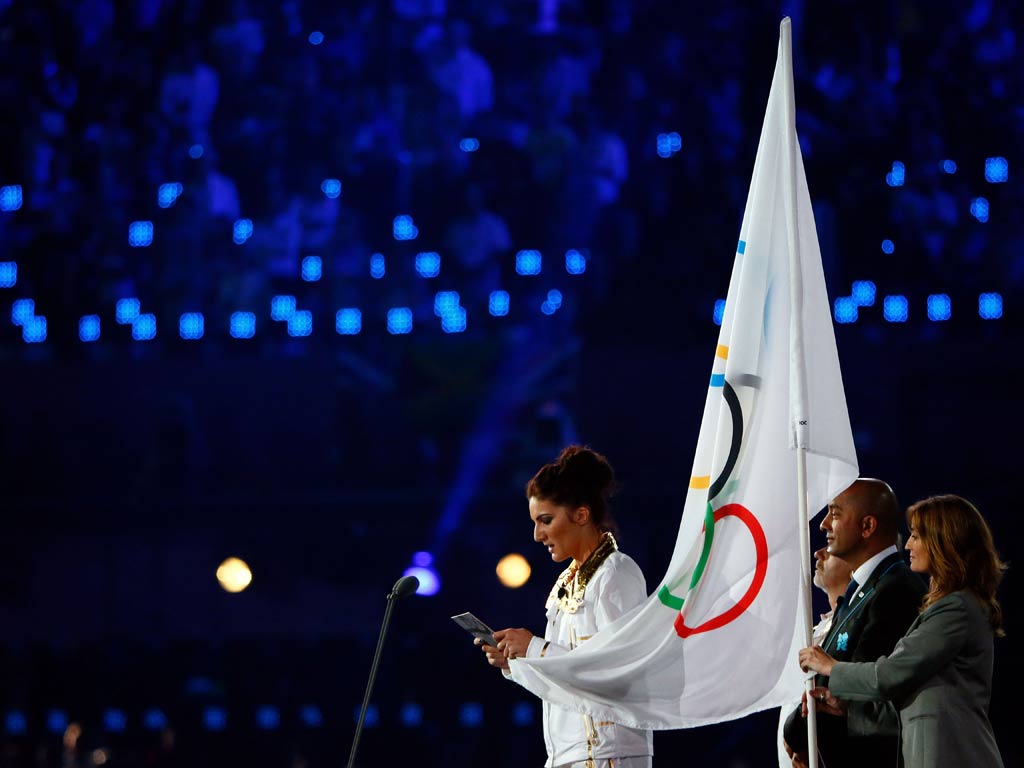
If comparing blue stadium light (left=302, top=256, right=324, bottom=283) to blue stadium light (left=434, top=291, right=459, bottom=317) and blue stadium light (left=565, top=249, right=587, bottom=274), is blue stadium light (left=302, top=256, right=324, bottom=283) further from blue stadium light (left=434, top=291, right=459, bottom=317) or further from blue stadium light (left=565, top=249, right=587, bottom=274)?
blue stadium light (left=565, top=249, right=587, bottom=274)

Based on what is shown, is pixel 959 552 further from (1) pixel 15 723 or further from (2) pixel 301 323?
(1) pixel 15 723

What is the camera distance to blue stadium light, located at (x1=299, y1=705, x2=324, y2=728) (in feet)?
34.1

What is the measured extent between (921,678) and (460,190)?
8.72 meters

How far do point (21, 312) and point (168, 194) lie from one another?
65.2 inches

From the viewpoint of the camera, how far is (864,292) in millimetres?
10477

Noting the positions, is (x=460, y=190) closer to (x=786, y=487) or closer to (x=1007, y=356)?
(x=1007, y=356)

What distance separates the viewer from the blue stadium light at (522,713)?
1020 centimetres

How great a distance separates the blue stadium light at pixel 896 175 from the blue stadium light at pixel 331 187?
4368 millimetres

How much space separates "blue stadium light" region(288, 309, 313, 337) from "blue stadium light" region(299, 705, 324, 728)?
3030 mm

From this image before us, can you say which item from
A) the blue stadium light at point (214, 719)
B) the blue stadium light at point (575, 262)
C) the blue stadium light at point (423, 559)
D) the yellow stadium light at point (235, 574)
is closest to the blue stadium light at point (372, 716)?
the blue stadium light at point (214, 719)

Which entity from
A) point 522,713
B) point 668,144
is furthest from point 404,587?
point 668,144

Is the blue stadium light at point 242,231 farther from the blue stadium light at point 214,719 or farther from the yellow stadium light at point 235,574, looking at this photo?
the yellow stadium light at point 235,574

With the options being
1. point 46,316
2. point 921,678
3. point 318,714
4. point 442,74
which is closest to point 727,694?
point 921,678

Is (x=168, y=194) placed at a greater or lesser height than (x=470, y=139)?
lesser
